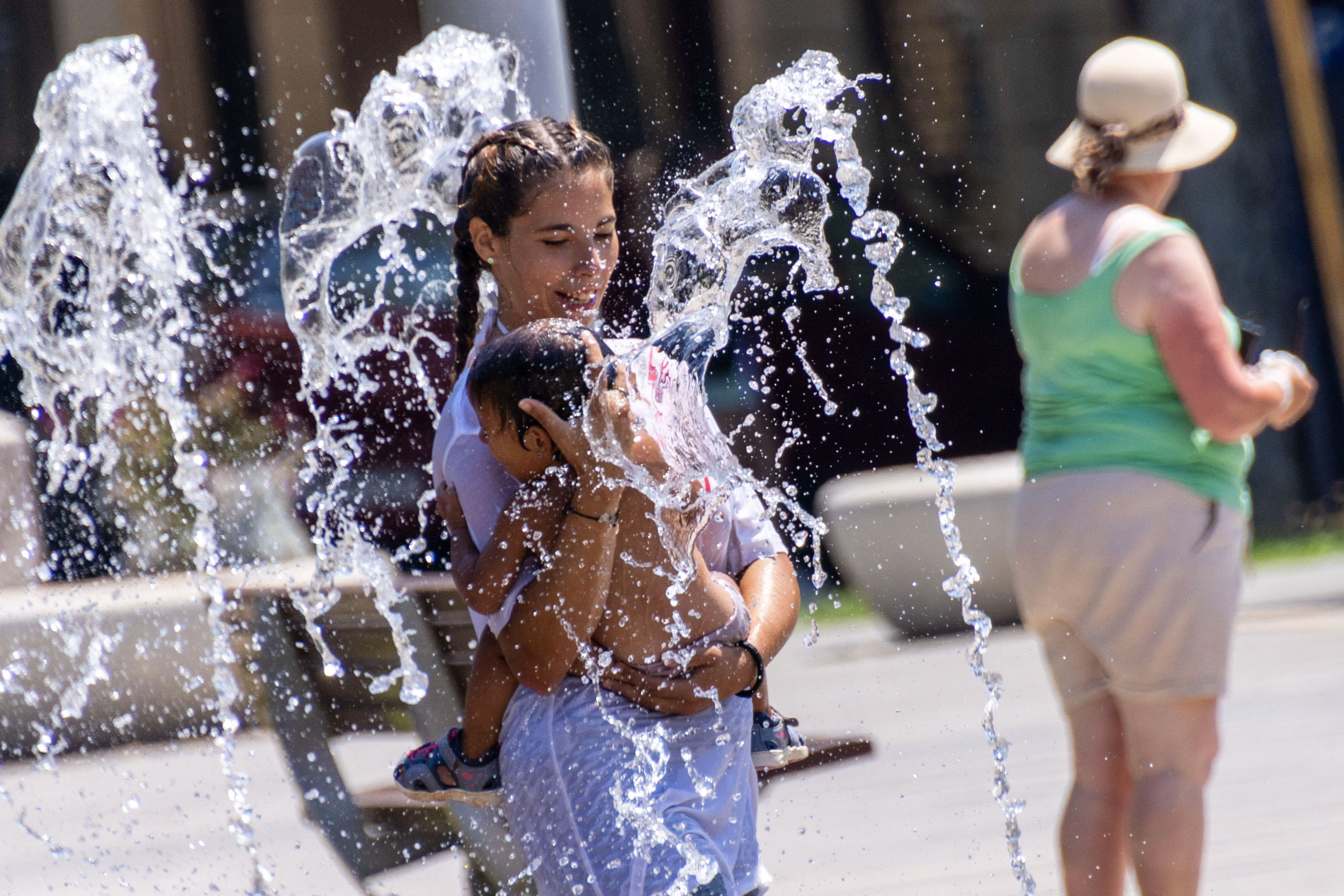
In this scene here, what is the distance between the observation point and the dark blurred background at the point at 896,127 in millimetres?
10375

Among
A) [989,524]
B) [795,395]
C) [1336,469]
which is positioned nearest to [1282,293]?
[1336,469]

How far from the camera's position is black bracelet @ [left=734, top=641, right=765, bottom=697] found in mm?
2172

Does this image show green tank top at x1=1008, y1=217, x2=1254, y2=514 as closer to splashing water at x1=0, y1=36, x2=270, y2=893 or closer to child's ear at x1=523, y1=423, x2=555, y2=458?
child's ear at x1=523, y1=423, x2=555, y2=458

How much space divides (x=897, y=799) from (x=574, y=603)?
3.00 meters

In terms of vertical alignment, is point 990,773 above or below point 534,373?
below

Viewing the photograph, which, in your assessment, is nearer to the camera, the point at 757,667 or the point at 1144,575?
the point at 757,667

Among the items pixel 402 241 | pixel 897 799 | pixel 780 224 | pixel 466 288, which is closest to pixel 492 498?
pixel 466 288

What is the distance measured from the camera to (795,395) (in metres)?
11.0

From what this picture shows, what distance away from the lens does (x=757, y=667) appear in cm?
218

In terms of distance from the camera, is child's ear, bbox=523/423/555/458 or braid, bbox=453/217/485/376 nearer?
child's ear, bbox=523/423/555/458

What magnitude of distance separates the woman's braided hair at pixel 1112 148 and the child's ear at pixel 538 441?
1.43 metres

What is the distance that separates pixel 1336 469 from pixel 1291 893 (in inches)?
312

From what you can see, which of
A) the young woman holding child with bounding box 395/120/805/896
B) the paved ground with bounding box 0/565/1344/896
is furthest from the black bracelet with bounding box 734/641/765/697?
the paved ground with bounding box 0/565/1344/896

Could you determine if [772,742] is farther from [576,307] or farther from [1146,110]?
[1146,110]
